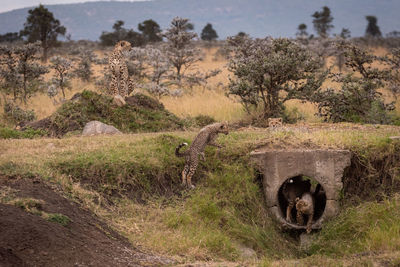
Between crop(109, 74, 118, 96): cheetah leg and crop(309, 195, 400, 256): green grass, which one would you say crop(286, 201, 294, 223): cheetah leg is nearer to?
crop(309, 195, 400, 256): green grass

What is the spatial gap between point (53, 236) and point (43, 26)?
93.1ft

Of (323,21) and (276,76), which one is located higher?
(323,21)

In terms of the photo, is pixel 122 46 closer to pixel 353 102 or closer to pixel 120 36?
pixel 353 102

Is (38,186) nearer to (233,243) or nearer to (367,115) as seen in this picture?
(233,243)

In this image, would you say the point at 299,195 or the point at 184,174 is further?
the point at 299,195

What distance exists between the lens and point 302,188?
9977 mm

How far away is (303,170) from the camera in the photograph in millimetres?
9164

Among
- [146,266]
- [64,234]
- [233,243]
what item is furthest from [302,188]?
[64,234]

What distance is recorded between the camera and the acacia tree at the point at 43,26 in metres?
31.6

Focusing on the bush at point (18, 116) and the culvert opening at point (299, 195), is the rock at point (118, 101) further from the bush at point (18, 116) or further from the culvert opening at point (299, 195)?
the culvert opening at point (299, 195)

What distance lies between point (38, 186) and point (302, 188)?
501 cm

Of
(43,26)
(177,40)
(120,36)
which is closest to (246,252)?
(177,40)

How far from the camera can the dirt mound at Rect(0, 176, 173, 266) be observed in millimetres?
5539

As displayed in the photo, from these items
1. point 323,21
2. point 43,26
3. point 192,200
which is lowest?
point 192,200
